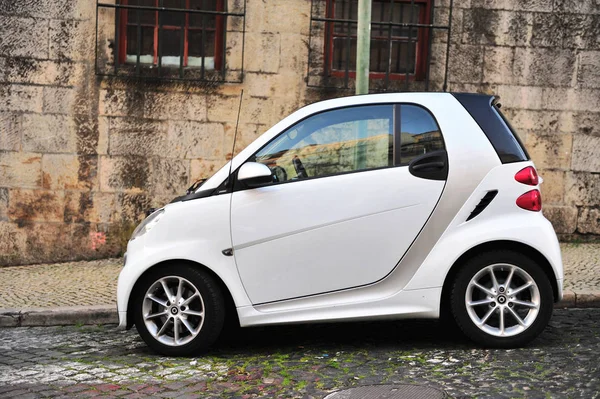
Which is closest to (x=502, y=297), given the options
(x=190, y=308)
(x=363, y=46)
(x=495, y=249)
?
(x=495, y=249)

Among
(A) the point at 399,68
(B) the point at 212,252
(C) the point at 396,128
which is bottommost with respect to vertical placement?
(B) the point at 212,252

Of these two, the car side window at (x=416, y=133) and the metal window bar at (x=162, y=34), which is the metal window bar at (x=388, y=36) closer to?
the metal window bar at (x=162, y=34)

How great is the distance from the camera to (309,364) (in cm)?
536

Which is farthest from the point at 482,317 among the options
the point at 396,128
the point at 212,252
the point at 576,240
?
the point at 576,240

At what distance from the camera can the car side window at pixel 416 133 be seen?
220 inches

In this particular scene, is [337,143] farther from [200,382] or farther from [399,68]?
[399,68]

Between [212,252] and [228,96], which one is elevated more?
[228,96]

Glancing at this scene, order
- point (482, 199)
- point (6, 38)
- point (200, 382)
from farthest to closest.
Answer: point (6, 38), point (482, 199), point (200, 382)

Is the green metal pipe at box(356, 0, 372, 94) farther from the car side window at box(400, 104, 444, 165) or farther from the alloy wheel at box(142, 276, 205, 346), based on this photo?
the alloy wheel at box(142, 276, 205, 346)

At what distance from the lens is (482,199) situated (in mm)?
5523

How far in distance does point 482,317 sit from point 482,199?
0.78m

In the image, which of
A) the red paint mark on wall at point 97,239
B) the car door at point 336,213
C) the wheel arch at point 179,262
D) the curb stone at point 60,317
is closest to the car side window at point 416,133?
the car door at point 336,213

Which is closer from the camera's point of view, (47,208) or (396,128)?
(396,128)

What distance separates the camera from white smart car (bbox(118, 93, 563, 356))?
5496 mm
